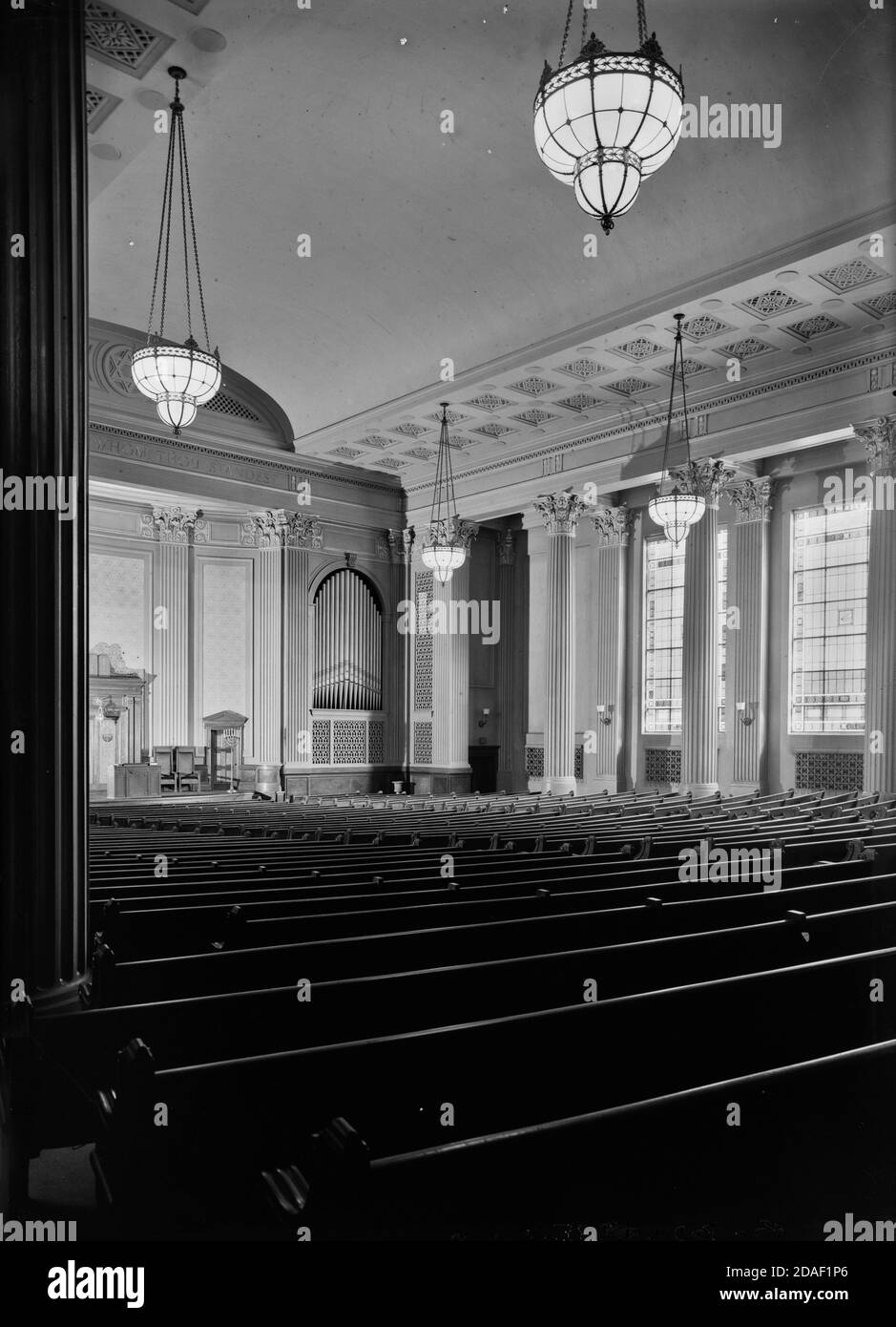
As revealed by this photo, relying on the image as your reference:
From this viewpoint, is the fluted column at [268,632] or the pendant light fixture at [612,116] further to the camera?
the fluted column at [268,632]

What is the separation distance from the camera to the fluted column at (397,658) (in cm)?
1980

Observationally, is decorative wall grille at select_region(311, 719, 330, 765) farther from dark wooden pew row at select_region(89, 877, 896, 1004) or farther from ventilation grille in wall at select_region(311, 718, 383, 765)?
dark wooden pew row at select_region(89, 877, 896, 1004)

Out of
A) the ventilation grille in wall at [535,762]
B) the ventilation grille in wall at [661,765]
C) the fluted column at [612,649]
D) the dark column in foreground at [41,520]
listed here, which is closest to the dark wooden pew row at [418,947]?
the dark column in foreground at [41,520]

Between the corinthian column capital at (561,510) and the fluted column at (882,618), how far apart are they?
17.2 ft

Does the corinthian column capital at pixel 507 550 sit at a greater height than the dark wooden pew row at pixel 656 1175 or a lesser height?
greater

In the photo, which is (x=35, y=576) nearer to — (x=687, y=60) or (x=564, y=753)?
(x=687, y=60)

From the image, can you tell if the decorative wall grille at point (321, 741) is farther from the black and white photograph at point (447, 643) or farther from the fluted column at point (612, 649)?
the fluted column at point (612, 649)

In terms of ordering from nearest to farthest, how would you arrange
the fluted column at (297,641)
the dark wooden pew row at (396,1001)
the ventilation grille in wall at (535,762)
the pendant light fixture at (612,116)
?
the dark wooden pew row at (396,1001) → the pendant light fixture at (612,116) → the fluted column at (297,641) → the ventilation grille in wall at (535,762)

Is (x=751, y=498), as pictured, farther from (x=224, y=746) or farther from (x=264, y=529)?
(x=224, y=746)

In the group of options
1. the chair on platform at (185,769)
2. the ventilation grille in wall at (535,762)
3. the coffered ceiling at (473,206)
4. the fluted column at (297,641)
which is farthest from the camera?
A: the ventilation grille in wall at (535,762)

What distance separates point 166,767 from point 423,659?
5864 mm

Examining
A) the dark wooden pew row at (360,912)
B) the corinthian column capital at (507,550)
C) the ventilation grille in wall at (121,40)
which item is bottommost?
the dark wooden pew row at (360,912)

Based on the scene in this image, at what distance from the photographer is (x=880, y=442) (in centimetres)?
1245

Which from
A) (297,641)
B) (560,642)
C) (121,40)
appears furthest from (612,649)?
(121,40)
